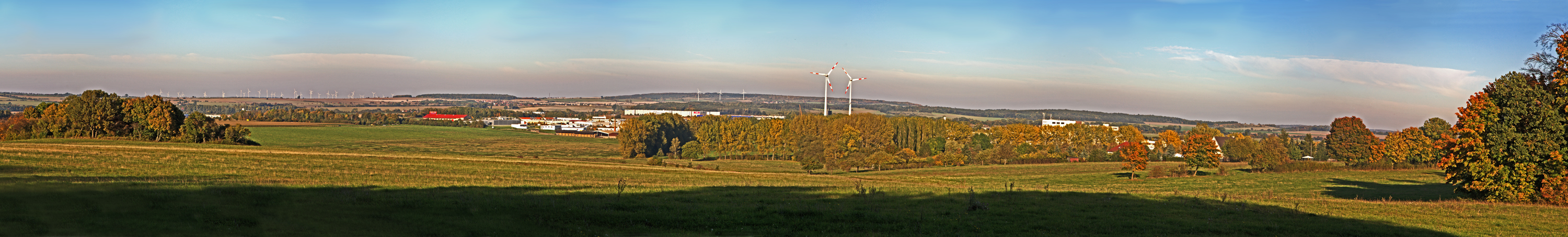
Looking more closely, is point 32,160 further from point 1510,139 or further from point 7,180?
point 1510,139

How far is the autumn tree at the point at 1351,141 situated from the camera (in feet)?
297

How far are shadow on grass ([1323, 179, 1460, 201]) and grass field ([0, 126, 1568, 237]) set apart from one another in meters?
2.45

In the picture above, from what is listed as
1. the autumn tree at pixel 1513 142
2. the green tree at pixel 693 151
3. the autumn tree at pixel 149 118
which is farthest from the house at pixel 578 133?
the autumn tree at pixel 1513 142

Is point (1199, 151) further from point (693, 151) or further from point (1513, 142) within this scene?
point (693, 151)

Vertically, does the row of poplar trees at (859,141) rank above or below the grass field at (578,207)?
below

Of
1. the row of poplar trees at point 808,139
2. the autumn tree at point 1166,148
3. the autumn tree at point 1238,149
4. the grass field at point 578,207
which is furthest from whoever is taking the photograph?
the autumn tree at point 1238,149

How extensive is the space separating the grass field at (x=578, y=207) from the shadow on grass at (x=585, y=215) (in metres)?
0.06

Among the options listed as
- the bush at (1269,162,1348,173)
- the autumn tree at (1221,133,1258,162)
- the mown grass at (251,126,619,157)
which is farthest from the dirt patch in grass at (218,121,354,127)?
→ the autumn tree at (1221,133,1258,162)

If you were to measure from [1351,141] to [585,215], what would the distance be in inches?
4157

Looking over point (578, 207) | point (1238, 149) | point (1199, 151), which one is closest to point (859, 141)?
point (1199, 151)

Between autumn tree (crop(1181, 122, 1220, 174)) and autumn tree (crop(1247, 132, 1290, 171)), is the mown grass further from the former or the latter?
autumn tree (crop(1247, 132, 1290, 171))

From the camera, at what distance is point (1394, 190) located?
47250 millimetres

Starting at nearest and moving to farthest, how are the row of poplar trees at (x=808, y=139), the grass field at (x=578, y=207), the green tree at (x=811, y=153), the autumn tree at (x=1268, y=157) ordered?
the grass field at (x=578, y=207) → the autumn tree at (x=1268, y=157) → the green tree at (x=811, y=153) → the row of poplar trees at (x=808, y=139)

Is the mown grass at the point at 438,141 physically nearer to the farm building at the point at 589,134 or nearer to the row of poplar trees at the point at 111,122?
the farm building at the point at 589,134
